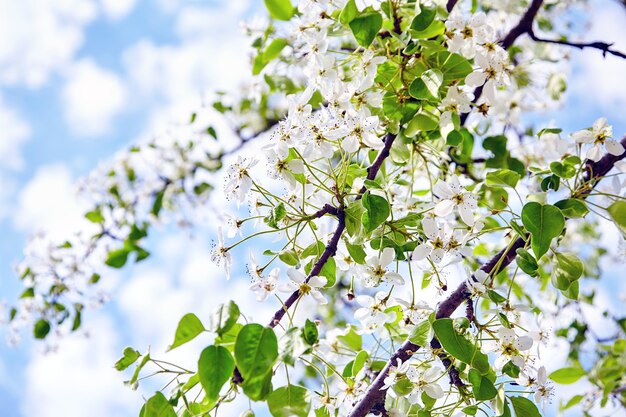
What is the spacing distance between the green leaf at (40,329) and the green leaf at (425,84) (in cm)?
175

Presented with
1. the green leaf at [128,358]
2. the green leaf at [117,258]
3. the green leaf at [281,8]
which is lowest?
the green leaf at [128,358]

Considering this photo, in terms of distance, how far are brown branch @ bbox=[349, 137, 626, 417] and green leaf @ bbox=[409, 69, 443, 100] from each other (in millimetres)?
249

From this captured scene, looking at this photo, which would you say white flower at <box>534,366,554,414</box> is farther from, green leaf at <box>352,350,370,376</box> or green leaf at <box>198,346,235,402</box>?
green leaf at <box>198,346,235,402</box>

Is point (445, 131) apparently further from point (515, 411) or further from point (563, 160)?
point (515, 411)

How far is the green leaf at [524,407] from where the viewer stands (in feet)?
3.00

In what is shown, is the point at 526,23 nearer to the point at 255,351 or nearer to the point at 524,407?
the point at 524,407

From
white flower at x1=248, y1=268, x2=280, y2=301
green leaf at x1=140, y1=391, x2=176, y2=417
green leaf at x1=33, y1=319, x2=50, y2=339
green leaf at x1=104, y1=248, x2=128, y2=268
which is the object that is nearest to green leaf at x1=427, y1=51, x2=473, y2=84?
white flower at x1=248, y1=268, x2=280, y2=301

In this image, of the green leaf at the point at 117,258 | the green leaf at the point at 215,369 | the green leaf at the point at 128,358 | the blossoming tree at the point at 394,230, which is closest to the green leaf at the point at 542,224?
the blossoming tree at the point at 394,230

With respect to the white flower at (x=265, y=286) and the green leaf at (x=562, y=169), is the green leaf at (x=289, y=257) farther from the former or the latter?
the green leaf at (x=562, y=169)

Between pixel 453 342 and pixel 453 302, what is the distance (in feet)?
0.43

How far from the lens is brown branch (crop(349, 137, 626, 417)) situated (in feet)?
3.06

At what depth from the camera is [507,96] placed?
5.49ft

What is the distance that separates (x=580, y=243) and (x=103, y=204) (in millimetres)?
2290

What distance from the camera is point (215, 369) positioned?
0.72m
